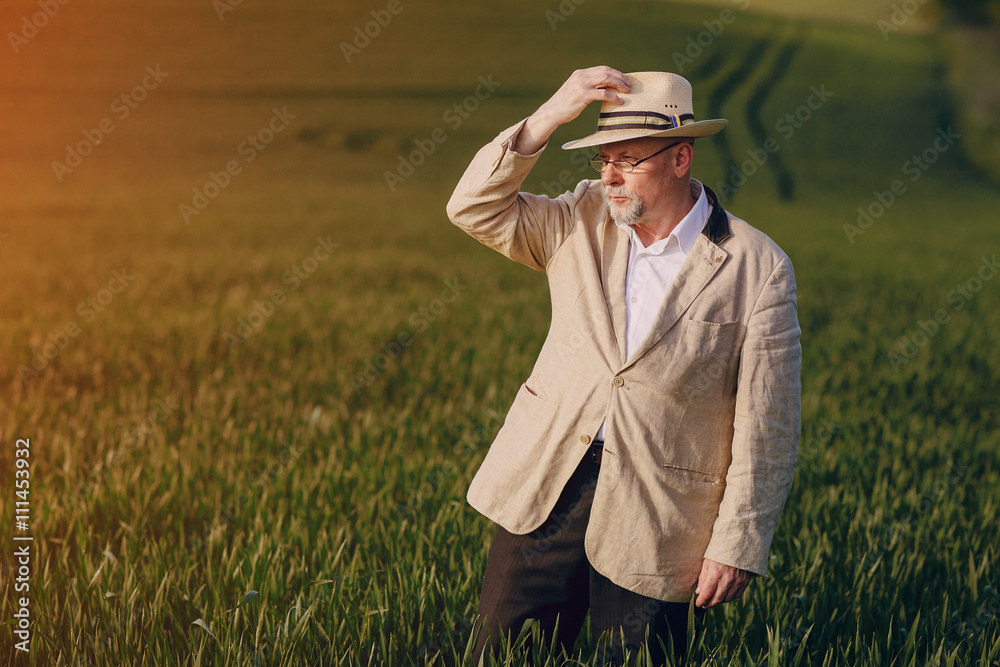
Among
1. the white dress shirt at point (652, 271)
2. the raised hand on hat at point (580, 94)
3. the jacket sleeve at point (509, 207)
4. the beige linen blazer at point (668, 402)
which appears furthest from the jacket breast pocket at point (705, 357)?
the raised hand on hat at point (580, 94)

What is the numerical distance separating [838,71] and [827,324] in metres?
31.9

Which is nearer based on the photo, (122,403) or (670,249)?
(670,249)

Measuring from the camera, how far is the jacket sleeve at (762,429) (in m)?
2.33

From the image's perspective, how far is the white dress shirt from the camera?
240 cm

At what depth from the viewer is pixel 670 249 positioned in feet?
8.02

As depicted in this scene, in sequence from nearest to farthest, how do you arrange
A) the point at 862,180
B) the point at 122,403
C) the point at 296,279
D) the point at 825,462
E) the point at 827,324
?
1. the point at 825,462
2. the point at 122,403
3. the point at 827,324
4. the point at 296,279
5. the point at 862,180

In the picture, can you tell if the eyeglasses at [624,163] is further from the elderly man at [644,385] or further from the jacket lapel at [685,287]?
the jacket lapel at [685,287]

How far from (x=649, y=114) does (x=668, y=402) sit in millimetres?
778

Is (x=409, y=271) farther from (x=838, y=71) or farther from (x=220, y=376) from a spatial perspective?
(x=838, y=71)

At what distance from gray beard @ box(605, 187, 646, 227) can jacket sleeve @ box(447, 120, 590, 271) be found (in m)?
0.21

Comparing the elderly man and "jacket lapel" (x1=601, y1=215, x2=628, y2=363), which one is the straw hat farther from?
"jacket lapel" (x1=601, y1=215, x2=628, y2=363)

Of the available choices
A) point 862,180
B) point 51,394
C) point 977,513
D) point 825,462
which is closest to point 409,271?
point 51,394

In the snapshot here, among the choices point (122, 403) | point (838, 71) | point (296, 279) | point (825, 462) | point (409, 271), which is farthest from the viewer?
point (838, 71)

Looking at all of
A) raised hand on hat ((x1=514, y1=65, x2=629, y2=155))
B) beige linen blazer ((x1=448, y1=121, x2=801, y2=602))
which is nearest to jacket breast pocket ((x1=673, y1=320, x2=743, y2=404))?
beige linen blazer ((x1=448, y1=121, x2=801, y2=602))
